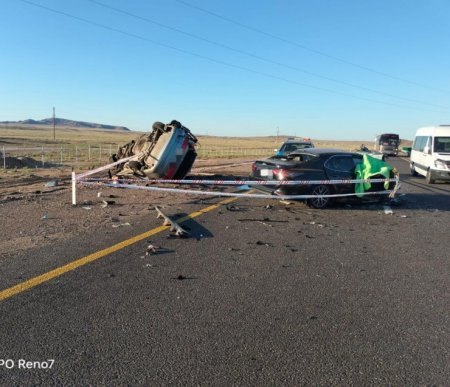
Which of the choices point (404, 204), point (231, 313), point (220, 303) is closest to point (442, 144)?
point (404, 204)

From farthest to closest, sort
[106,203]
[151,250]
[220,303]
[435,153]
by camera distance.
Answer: [435,153]
[106,203]
[151,250]
[220,303]

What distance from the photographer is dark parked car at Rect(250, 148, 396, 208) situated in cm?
1023

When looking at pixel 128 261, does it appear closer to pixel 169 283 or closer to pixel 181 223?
pixel 169 283

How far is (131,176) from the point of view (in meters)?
14.5

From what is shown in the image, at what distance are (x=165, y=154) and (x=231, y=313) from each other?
9592mm

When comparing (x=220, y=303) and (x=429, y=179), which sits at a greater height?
(x=429, y=179)

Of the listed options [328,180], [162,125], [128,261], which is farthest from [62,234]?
[162,125]

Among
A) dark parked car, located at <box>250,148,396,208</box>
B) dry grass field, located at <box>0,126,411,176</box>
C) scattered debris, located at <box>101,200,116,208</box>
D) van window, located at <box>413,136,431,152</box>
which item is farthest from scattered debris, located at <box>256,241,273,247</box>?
van window, located at <box>413,136,431,152</box>

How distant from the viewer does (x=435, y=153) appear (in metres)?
17.5

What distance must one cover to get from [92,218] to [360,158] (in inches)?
262

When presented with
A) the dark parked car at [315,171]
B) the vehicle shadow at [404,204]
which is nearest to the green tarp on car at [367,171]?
the dark parked car at [315,171]

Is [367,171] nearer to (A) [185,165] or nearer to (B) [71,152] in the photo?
(A) [185,165]

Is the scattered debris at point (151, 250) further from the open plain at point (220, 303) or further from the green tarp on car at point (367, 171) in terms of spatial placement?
the green tarp on car at point (367, 171)

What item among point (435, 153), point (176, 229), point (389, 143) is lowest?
point (176, 229)
